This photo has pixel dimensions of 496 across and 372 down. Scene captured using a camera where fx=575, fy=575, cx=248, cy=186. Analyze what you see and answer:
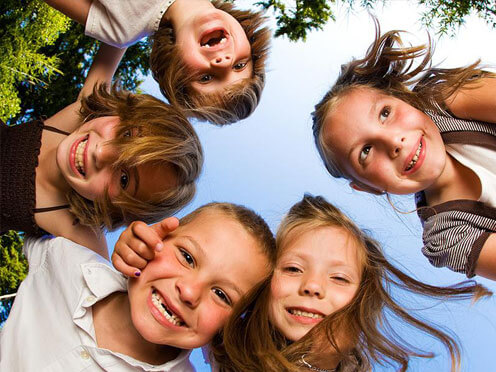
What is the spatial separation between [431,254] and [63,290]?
3.84 feet

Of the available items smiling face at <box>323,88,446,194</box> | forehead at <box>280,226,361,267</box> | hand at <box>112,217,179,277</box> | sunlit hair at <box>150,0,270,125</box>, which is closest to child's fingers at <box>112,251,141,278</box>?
hand at <box>112,217,179,277</box>

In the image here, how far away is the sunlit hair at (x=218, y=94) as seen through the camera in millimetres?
2096

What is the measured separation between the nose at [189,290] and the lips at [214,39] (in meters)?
0.92

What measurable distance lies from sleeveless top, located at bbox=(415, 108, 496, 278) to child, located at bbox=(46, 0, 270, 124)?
71 centimetres

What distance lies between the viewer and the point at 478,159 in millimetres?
1924

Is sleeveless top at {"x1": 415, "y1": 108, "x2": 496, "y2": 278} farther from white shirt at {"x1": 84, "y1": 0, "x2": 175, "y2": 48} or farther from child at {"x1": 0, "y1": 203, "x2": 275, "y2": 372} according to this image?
white shirt at {"x1": 84, "y1": 0, "x2": 175, "y2": 48}

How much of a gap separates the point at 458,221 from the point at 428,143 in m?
0.27

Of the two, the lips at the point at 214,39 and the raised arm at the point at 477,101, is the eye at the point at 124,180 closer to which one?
the lips at the point at 214,39

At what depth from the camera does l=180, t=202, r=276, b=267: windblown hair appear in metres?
1.67

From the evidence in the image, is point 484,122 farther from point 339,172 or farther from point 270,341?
point 270,341

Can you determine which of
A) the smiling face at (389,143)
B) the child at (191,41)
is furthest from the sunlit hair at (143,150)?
the smiling face at (389,143)

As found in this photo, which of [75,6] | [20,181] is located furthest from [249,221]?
[75,6]

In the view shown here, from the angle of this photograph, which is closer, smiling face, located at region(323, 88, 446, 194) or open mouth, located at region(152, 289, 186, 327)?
open mouth, located at region(152, 289, 186, 327)

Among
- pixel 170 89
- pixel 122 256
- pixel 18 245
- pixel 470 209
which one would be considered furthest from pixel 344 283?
pixel 18 245
